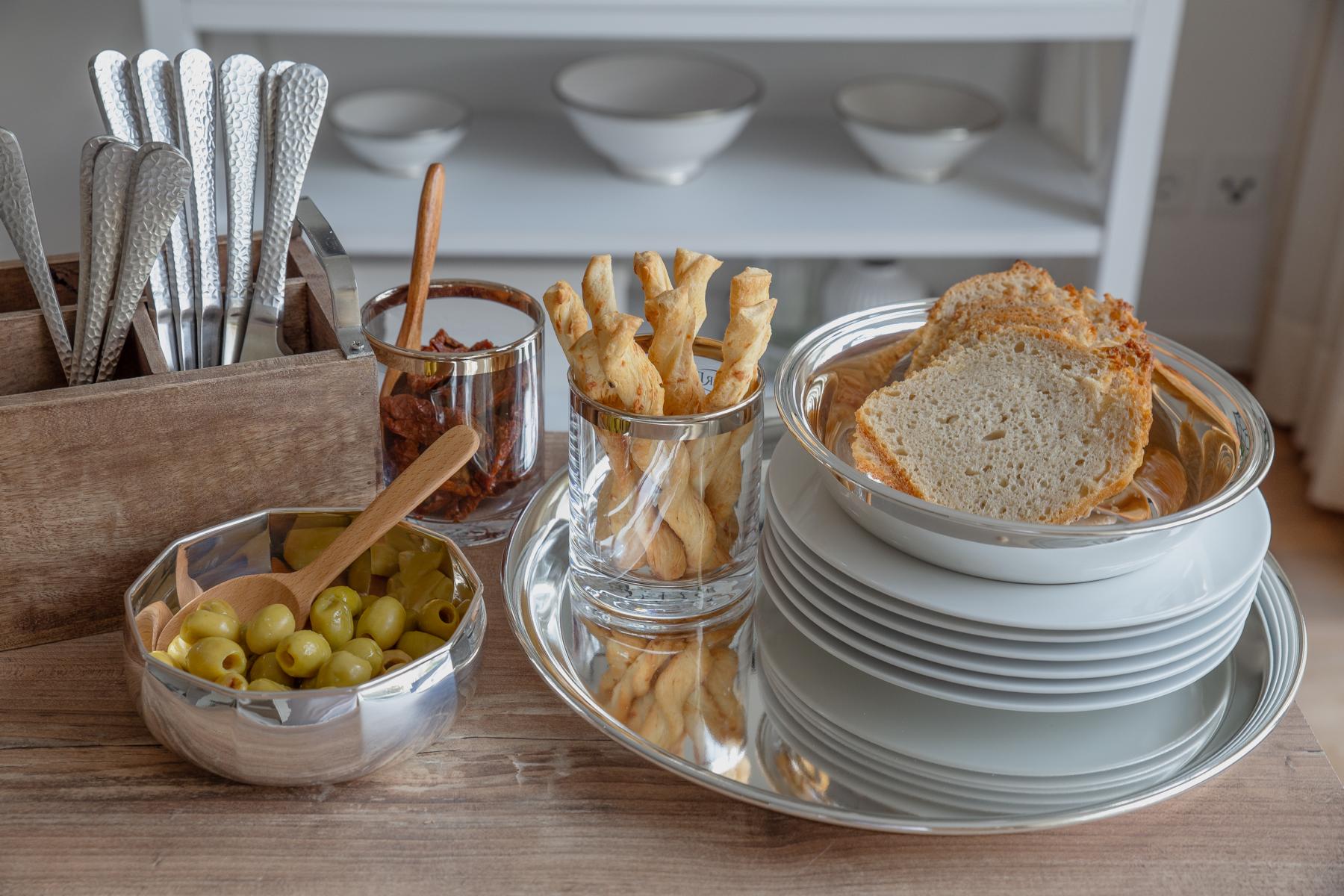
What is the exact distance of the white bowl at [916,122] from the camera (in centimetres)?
172

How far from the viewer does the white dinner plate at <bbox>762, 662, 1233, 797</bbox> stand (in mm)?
561

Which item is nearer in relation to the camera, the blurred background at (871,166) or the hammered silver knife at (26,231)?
the hammered silver knife at (26,231)

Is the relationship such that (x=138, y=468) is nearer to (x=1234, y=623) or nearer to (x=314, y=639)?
(x=314, y=639)

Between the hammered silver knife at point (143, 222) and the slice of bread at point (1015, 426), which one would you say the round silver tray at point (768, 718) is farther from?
the hammered silver knife at point (143, 222)

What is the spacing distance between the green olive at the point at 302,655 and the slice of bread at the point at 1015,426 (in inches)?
11.9

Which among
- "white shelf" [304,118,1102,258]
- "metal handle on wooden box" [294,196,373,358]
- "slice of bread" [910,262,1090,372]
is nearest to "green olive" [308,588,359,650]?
"metal handle on wooden box" [294,196,373,358]

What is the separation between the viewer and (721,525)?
643 mm

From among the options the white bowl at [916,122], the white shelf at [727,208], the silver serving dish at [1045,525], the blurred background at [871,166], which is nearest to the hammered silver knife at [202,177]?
the silver serving dish at [1045,525]

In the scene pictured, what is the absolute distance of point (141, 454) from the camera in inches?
24.1

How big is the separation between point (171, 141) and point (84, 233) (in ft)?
0.25

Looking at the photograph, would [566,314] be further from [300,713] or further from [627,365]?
[300,713]

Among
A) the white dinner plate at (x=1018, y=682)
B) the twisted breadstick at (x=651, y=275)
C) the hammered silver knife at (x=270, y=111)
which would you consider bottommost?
the white dinner plate at (x=1018, y=682)

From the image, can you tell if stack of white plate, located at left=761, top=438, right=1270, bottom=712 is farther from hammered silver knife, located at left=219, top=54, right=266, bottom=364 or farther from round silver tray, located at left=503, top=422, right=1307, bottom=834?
hammered silver knife, located at left=219, top=54, right=266, bottom=364

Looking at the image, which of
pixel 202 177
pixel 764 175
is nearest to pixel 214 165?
pixel 202 177
